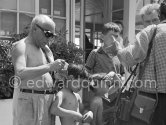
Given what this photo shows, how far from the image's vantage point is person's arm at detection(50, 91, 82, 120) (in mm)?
2533

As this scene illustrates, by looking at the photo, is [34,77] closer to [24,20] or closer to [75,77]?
[75,77]

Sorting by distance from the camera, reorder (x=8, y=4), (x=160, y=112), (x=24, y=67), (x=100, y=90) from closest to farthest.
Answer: (x=160, y=112) < (x=24, y=67) < (x=100, y=90) < (x=8, y=4)

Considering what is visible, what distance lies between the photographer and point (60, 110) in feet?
8.38

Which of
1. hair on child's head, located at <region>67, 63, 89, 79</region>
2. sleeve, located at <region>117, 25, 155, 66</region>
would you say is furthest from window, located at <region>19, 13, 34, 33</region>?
sleeve, located at <region>117, 25, 155, 66</region>

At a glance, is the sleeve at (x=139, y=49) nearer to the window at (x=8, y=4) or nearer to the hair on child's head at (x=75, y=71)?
the hair on child's head at (x=75, y=71)

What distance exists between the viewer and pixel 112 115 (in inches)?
88.9

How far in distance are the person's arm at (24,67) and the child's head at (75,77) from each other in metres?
0.46

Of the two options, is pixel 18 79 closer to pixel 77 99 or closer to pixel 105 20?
pixel 77 99

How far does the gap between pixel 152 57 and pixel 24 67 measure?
100 cm

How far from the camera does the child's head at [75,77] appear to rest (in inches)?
106

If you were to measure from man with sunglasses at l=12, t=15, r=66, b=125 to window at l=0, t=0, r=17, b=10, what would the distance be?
270cm

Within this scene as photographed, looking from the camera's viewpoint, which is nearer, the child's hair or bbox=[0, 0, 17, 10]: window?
the child's hair

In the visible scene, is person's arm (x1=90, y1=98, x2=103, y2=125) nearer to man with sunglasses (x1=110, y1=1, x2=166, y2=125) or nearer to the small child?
the small child

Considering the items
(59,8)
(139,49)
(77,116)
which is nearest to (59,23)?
(59,8)
